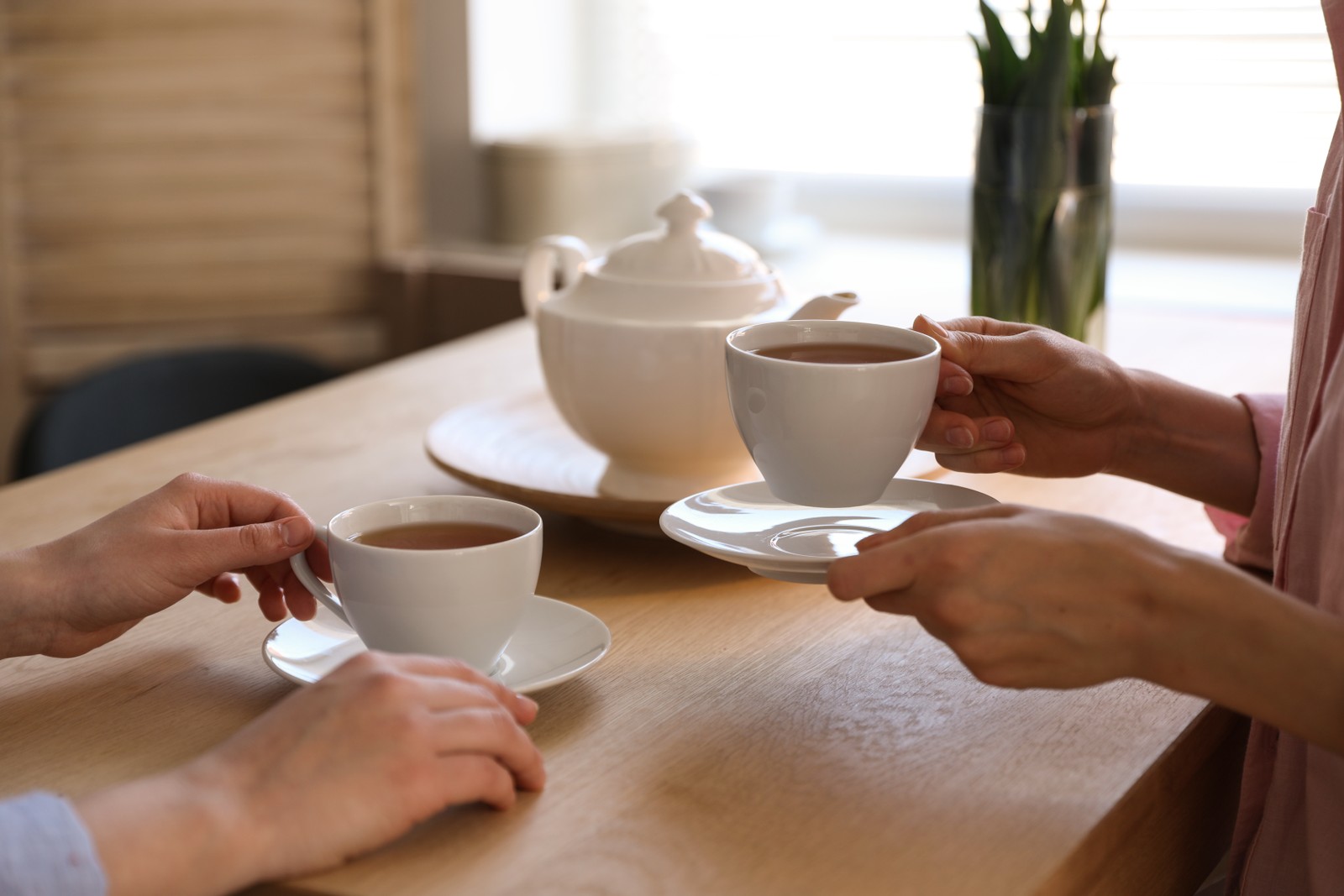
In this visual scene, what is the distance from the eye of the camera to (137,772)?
703 millimetres

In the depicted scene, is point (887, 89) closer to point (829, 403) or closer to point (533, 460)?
point (533, 460)

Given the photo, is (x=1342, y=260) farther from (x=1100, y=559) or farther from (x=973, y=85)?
(x=973, y=85)

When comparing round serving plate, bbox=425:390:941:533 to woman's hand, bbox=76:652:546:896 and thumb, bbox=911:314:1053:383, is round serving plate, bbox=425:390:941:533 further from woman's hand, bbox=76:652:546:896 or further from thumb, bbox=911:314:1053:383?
woman's hand, bbox=76:652:546:896

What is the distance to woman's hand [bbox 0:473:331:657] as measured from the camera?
81 cm

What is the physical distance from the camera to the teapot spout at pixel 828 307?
3.31ft

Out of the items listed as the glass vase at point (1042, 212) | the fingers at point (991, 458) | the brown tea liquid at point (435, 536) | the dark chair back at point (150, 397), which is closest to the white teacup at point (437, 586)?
the brown tea liquid at point (435, 536)

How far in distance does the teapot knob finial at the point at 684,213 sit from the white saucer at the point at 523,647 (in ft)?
1.22

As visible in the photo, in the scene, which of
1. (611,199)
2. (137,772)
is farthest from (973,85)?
(137,772)

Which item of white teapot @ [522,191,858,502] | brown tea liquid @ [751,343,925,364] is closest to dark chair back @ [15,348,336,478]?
white teapot @ [522,191,858,502]

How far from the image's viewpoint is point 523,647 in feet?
2.66

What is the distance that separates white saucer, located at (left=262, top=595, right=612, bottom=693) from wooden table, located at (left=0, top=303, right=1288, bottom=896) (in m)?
0.02

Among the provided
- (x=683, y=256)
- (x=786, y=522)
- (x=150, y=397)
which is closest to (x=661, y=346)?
(x=683, y=256)

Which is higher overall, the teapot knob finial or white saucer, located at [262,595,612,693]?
the teapot knob finial

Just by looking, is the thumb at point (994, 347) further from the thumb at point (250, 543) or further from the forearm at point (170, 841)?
the forearm at point (170, 841)
